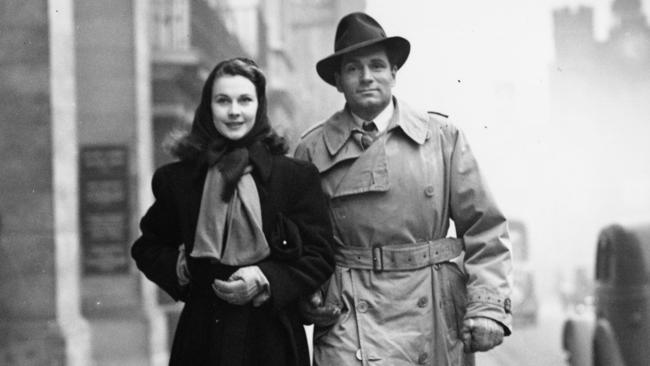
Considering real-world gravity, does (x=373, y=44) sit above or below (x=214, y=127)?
above

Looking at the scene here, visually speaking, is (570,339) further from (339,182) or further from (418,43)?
(339,182)

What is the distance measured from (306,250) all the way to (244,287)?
1.12ft

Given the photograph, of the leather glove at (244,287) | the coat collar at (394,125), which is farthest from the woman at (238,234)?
the coat collar at (394,125)

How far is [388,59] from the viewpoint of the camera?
14.5 ft

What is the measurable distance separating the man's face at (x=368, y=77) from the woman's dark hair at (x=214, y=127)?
0.56 meters

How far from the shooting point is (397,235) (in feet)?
14.1

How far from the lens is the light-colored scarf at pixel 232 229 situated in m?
3.76

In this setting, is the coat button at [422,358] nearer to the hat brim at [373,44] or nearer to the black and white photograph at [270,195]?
the black and white photograph at [270,195]

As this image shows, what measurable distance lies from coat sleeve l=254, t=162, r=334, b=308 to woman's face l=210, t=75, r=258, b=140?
0.32 metres

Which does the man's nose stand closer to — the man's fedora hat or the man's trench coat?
the man's fedora hat

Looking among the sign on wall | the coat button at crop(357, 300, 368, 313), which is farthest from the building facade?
the coat button at crop(357, 300, 368, 313)

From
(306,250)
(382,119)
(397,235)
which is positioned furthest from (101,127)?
(306,250)

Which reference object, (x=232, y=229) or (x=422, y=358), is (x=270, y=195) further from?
(x=422, y=358)

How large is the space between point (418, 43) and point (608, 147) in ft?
84.3
